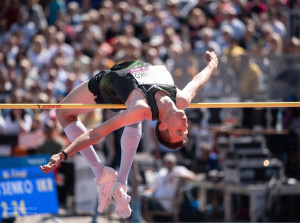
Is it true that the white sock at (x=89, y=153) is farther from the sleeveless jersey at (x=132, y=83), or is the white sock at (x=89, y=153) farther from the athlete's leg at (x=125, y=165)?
the sleeveless jersey at (x=132, y=83)

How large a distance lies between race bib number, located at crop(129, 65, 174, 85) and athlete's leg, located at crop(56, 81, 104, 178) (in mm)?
690

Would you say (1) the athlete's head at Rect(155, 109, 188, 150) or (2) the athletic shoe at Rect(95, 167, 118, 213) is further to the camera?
(2) the athletic shoe at Rect(95, 167, 118, 213)

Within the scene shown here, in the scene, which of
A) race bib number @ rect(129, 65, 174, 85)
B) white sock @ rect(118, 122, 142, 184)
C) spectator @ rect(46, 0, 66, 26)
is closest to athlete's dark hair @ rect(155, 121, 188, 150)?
race bib number @ rect(129, 65, 174, 85)

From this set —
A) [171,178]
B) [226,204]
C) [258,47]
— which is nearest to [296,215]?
[226,204]

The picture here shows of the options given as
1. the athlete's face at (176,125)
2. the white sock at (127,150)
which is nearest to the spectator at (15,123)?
the white sock at (127,150)

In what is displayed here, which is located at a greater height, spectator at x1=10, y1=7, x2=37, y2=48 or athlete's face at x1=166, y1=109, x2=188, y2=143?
spectator at x1=10, y1=7, x2=37, y2=48

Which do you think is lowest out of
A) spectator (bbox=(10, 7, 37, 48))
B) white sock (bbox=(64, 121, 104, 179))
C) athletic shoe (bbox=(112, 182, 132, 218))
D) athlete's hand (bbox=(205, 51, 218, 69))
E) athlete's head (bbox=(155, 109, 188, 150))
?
athletic shoe (bbox=(112, 182, 132, 218))

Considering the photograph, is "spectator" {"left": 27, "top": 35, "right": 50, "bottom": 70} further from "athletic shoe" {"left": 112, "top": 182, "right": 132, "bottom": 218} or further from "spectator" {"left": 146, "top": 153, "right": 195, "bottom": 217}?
"athletic shoe" {"left": 112, "top": 182, "right": 132, "bottom": 218}

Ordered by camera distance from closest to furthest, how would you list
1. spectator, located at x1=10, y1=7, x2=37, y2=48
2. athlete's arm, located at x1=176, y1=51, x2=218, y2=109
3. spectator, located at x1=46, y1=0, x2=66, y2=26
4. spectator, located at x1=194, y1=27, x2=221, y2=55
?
athlete's arm, located at x1=176, y1=51, x2=218, y2=109, spectator, located at x1=194, y1=27, x2=221, y2=55, spectator, located at x1=10, y1=7, x2=37, y2=48, spectator, located at x1=46, y1=0, x2=66, y2=26

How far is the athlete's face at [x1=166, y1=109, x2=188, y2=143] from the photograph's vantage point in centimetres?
764

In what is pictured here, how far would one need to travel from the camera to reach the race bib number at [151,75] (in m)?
7.91

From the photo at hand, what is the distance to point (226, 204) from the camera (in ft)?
41.1

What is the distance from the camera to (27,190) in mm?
10820

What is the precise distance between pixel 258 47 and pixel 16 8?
5421 millimetres
